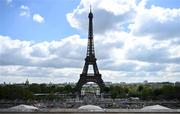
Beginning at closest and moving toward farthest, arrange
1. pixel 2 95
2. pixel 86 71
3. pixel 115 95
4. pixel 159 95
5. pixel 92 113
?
1. pixel 92 113
2. pixel 2 95
3. pixel 159 95
4. pixel 86 71
5. pixel 115 95

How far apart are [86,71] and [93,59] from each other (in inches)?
123

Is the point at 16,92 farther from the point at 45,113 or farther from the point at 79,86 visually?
the point at 45,113

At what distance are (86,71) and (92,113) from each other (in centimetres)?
4641

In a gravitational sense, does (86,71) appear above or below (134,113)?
above

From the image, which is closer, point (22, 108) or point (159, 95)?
point (22, 108)

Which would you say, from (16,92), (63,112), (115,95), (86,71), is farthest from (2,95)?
(63,112)

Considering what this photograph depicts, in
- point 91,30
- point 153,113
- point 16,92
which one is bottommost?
→ point 153,113

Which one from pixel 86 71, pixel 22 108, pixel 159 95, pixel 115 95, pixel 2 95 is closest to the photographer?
pixel 22 108

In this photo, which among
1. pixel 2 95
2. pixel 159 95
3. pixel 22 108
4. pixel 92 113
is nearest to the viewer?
pixel 92 113

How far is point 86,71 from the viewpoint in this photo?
258ft

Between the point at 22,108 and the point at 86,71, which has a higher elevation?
the point at 86,71

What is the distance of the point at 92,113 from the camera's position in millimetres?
32188

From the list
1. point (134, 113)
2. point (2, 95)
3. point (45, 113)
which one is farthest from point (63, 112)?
point (2, 95)

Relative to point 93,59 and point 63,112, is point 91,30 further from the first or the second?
point 63,112
